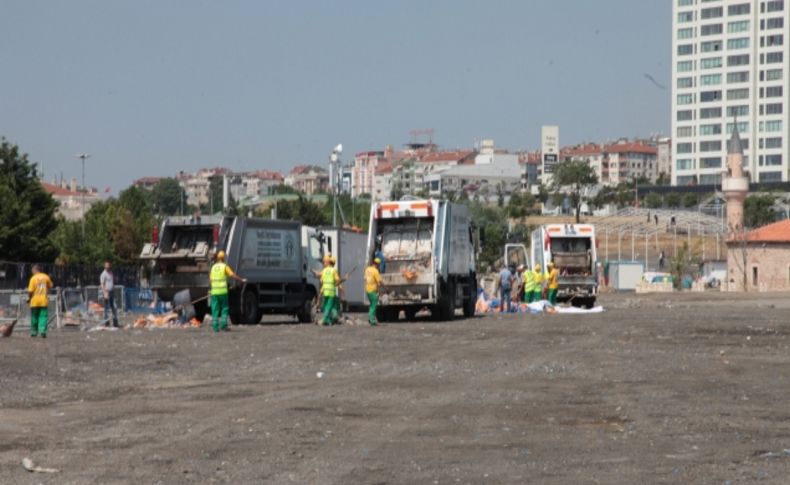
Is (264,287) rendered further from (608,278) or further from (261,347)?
(608,278)

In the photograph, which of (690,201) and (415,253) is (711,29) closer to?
(690,201)

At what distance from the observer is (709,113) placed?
18300cm

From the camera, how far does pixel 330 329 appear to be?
31.2 meters

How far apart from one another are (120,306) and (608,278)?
189 ft

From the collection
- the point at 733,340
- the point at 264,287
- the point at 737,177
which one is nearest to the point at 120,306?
the point at 264,287

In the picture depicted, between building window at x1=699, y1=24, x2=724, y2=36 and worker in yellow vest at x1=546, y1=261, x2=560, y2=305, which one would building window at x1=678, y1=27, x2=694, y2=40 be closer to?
building window at x1=699, y1=24, x2=724, y2=36

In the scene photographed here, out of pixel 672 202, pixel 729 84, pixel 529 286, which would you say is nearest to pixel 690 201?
pixel 672 202

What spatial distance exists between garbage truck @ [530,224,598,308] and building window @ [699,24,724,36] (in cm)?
13620

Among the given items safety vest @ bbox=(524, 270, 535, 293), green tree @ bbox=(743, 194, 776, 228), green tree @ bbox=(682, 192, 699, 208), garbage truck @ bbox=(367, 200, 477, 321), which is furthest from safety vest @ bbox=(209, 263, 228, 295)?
green tree @ bbox=(682, 192, 699, 208)

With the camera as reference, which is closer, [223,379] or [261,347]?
[223,379]

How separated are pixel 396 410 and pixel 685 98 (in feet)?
576

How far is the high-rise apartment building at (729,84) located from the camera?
176750 millimetres

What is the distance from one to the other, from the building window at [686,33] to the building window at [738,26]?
16.2ft

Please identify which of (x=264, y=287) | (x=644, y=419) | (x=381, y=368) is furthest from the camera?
(x=264, y=287)
